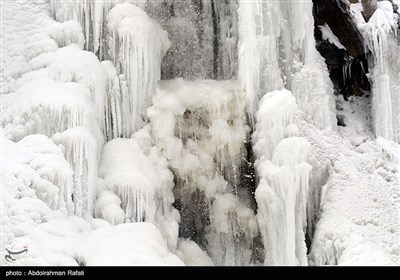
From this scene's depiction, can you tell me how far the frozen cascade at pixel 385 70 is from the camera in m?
9.84

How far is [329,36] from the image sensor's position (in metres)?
10.8

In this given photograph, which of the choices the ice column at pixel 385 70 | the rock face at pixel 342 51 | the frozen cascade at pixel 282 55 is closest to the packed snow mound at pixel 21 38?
the frozen cascade at pixel 282 55

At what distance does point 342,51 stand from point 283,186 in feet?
11.1

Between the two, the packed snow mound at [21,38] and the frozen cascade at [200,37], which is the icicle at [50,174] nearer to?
the packed snow mound at [21,38]

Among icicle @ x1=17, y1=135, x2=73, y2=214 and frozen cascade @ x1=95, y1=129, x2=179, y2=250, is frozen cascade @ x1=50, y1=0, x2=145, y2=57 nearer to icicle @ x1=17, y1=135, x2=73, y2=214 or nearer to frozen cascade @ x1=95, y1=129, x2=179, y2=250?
frozen cascade @ x1=95, y1=129, x2=179, y2=250

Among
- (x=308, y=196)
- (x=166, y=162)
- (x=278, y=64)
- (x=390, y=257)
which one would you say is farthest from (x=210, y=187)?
(x=390, y=257)

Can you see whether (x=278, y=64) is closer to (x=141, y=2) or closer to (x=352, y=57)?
(x=352, y=57)

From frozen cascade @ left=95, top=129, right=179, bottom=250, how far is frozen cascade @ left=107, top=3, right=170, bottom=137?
327 mm

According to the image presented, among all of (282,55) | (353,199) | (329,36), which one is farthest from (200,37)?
(353,199)

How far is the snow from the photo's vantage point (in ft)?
35.3

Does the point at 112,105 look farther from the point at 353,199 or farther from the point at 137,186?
the point at 353,199

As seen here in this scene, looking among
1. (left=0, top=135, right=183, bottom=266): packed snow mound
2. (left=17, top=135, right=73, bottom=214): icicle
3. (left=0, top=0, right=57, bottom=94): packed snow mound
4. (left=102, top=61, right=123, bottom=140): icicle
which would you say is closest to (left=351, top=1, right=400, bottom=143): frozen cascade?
(left=102, top=61, right=123, bottom=140): icicle

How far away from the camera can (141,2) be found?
9812mm
